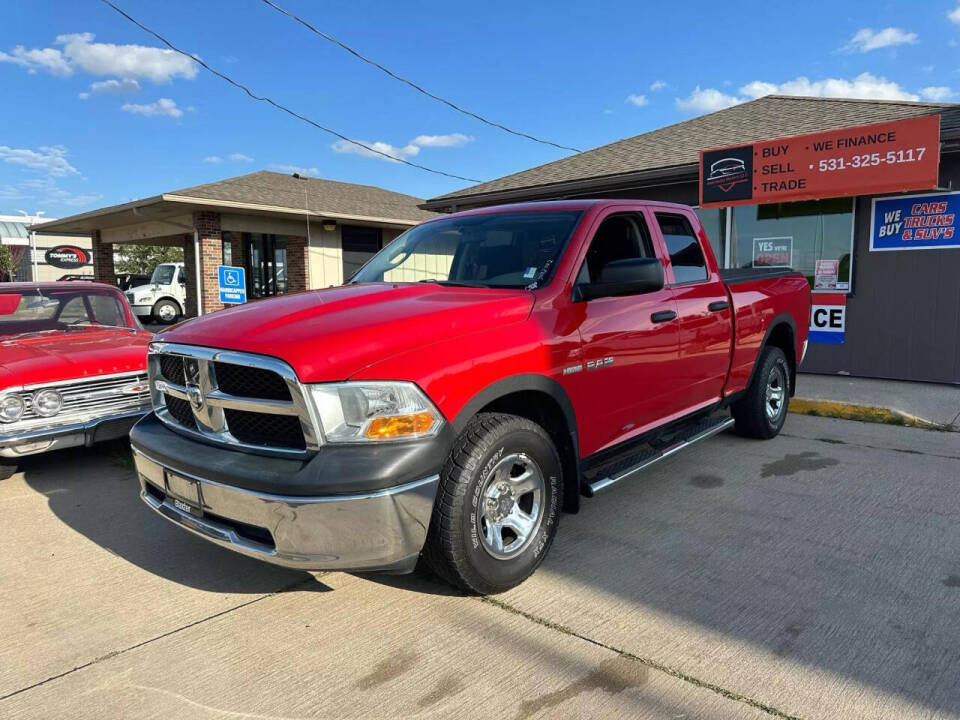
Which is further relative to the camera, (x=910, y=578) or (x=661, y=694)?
(x=910, y=578)

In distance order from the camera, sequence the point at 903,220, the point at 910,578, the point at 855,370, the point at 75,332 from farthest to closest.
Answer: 1. the point at 855,370
2. the point at 903,220
3. the point at 75,332
4. the point at 910,578

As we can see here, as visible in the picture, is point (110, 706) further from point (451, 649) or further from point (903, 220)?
point (903, 220)

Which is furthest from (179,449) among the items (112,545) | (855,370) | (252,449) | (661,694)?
(855,370)

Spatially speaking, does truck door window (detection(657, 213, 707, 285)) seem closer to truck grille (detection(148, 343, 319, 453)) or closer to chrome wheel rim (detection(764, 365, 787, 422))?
chrome wheel rim (detection(764, 365, 787, 422))

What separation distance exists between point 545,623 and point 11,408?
→ 4114mm

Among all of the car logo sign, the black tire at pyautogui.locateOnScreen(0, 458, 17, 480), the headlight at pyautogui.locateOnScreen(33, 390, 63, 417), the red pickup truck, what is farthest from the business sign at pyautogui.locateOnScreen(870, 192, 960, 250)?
the black tire at pyautogui.locateOnScreen(0, 458, 17, 480)

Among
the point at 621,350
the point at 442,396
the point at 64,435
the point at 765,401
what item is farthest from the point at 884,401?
the point at 64,435

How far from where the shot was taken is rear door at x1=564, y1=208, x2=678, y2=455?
11.6 ft

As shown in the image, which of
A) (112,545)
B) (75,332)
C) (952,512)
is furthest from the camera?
(75,332)

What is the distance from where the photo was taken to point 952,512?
4230mm

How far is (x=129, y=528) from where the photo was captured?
13.5 feet

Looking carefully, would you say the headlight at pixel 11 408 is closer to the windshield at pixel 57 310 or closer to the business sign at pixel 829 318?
the windshield at pixel 57 310

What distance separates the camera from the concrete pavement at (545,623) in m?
2.45

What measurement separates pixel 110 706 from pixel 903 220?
9319 mm
